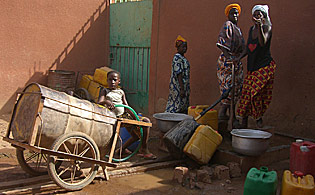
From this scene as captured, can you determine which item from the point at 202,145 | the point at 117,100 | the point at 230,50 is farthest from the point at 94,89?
the point at 202,145

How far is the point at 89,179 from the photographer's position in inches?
146

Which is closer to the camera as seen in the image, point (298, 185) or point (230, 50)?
point (298, 185)

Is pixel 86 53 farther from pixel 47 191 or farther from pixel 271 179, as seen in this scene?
pixel 271 179

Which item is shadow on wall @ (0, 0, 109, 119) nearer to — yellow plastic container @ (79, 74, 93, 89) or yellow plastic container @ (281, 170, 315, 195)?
yellow plastic container @ (79, 74, 93, 89)

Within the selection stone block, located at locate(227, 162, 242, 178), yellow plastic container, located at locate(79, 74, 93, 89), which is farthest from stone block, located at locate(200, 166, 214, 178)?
yellow plastic container, located at locate(79, 74, 93, 89)

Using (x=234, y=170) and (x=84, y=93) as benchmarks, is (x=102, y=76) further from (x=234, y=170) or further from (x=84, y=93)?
(x=234, y=170)

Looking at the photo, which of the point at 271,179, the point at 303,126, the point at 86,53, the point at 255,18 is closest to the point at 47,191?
the point at 271,179

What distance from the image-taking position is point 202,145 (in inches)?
182

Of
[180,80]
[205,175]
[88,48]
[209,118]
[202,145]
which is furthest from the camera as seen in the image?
[88,48]

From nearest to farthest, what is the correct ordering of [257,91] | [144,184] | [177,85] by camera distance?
[144,184]
[257,91]
[177,85]

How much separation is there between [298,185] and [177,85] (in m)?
3.25

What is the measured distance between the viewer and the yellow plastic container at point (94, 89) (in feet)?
27.6

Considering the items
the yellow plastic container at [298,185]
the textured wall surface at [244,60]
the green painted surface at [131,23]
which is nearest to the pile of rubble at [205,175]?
the yellow plastic container at [298,185]

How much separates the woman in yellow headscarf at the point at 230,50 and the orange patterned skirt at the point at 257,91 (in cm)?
29
